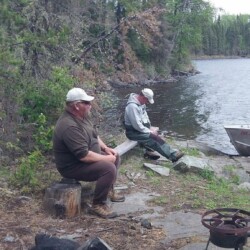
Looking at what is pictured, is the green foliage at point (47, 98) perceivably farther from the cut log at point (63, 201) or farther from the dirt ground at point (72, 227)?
the cut log at point (63, 201)

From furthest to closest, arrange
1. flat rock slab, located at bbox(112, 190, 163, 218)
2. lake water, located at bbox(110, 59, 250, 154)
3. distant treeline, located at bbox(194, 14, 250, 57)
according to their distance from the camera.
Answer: distant treeline, located at bbox(194, 14, 250, 57)
lake water, located at bbox(110, 59, 250, 154)
flat rock slab, located at bbox(112, 190, 163, 218)

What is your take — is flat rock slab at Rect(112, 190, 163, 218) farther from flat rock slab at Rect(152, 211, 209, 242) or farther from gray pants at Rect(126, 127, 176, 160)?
gray pants at Rect(126, 127, 176, 160)

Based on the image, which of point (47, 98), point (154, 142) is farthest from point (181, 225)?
point (47, 98)

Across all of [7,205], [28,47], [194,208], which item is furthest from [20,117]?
[194,208]

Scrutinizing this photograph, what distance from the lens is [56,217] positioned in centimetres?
521

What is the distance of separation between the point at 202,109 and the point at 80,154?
19578 mm

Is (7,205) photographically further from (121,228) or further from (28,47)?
(28,47)

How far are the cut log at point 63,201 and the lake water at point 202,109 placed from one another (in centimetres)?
939

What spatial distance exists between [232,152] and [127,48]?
4.82 metres

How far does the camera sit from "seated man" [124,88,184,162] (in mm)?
8484

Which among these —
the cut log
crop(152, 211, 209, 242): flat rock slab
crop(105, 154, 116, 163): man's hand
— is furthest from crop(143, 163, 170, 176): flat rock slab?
the cut log

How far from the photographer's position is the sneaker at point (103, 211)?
209 inches

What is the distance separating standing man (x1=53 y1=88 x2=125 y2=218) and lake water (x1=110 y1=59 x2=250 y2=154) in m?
9.19

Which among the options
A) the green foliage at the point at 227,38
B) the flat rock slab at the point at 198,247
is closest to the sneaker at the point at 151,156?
the flat rock slab at the point at 198,247
